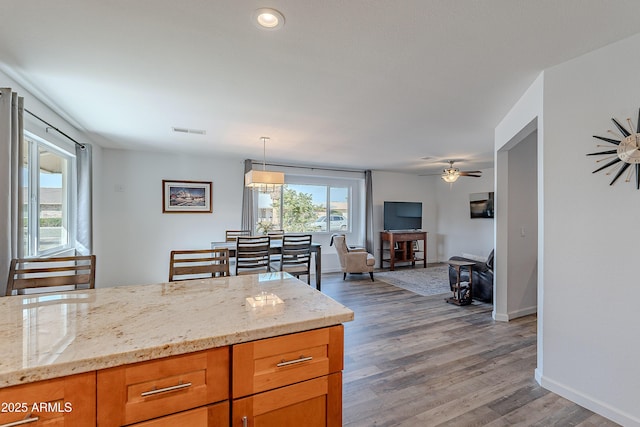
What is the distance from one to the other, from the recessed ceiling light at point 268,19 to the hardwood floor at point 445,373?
243 cm

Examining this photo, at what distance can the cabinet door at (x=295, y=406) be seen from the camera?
39.4 inches

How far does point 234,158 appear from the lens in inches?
218

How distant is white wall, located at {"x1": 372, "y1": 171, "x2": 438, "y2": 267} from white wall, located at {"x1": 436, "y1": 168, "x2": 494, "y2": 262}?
0.14m

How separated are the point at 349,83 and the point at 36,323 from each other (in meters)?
2.33

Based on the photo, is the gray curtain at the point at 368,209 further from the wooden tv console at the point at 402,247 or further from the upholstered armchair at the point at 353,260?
the upholstered armchair at the point at 353,260

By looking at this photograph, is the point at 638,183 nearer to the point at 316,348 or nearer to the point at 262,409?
the point at 316,348

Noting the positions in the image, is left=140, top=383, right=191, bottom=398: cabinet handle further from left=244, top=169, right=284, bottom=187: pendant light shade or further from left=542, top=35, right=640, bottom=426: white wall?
left=244, top=169, right=284, bottom=187: pendant light shade

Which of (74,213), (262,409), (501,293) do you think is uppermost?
(74,213)

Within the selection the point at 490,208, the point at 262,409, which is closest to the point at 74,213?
the point at 262,409

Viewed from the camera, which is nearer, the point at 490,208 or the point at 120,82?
the point at 120,82

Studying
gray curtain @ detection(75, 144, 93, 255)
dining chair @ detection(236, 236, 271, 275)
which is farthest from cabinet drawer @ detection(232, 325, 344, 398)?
gray curtain @ detection(75, 144, 93, 255)

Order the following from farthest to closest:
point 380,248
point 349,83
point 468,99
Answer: point 380,248 → point 468,99 → point 349,83

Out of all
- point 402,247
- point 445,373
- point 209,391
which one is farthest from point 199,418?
point 402,247

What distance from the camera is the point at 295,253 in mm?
4145
